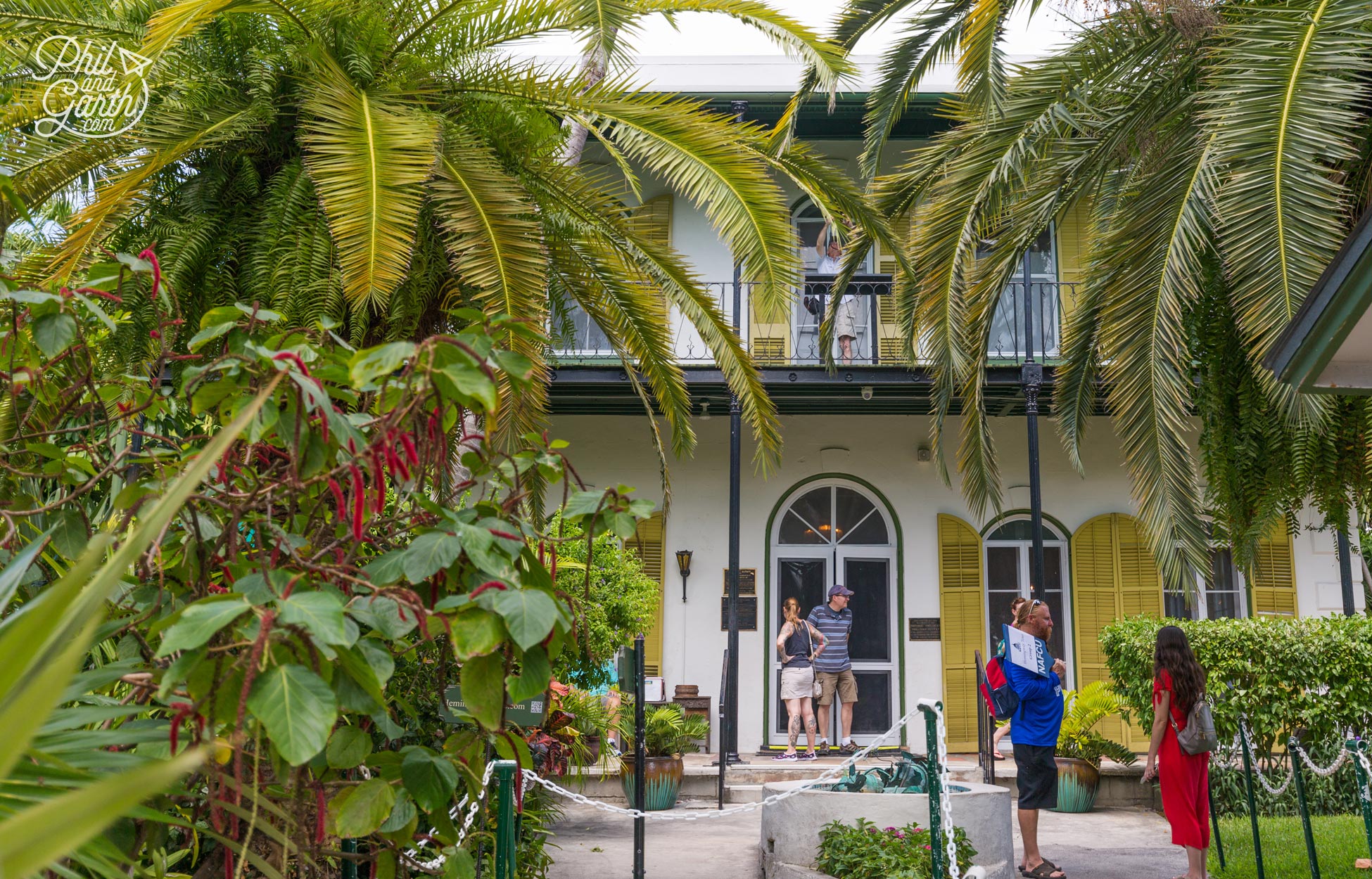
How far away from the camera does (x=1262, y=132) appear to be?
4434mm

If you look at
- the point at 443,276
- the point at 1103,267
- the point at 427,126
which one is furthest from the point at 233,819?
the point at 1103,267

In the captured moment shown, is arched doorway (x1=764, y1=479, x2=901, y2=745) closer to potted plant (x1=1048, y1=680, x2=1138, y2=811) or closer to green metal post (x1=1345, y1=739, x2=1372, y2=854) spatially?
potted plant (x1=1048, y1=680, x2=1138, y2=811)

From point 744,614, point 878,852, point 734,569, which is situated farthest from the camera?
point 744,614

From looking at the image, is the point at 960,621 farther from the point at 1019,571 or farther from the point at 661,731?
the point at 661,731

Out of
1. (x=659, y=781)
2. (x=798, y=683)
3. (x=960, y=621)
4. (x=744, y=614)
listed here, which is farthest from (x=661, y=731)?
(x=960, y=621)

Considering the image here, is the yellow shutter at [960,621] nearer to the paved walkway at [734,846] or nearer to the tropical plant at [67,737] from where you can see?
the paved walkway at [734,846]

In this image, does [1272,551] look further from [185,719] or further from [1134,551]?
[185,719]

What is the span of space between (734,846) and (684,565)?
15.6 feet

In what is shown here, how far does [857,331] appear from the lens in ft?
40.4

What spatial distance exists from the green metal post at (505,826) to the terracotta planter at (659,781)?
19.2 ft

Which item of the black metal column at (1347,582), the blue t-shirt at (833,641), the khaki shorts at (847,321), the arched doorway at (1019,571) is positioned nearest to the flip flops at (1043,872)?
the blue t-shirt at (833,641)

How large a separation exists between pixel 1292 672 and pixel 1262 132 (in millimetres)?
5067

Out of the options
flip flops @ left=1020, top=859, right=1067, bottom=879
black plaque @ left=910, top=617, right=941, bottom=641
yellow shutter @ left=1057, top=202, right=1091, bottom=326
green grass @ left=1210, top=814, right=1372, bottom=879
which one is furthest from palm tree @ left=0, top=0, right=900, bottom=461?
yellow shutter @ left=1057, top=202, right=1091, bottom=326

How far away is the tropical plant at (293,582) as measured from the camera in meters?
1.47
